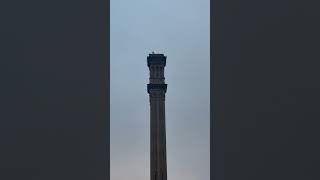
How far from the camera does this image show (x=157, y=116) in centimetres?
4706

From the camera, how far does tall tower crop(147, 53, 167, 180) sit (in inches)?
1793

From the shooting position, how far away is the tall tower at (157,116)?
45.5 meters
